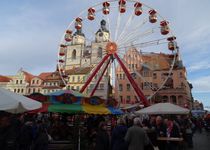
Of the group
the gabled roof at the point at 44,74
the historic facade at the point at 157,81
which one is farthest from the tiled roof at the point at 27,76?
the historic facade at the point at 157,81

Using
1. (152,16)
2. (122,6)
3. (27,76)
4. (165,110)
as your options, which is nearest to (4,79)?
(27,76)

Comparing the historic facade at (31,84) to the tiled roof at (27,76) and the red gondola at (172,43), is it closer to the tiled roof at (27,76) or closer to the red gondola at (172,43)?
the tiled roof at (27,76)

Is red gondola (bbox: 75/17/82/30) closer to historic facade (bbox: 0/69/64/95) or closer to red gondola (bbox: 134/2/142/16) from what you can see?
red gondola (bbox: 134/2/142/16)

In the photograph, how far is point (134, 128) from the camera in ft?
23.4

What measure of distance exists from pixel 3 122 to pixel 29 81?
61.6m

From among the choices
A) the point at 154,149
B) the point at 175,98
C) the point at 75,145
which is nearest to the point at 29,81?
the point at 175,98

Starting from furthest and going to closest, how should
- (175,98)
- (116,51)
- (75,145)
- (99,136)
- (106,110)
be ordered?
(175,98) < (116,51) < (106,110) < (75,145) < (99,136)

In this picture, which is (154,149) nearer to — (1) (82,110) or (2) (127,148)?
(2) (127,148)

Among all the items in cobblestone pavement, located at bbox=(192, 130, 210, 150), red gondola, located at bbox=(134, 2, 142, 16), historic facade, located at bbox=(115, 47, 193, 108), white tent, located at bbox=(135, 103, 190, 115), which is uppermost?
red gondola, located at bbox=(134, 2, 142, 16)

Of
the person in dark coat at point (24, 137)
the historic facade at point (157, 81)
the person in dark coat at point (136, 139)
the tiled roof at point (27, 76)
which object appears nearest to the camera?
the person in dark coat at point (136, 139)

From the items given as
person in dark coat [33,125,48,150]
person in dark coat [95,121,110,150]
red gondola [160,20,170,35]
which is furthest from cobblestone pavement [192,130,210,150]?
red gondola [160,20,170,35]

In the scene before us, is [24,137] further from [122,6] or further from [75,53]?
[75,53]

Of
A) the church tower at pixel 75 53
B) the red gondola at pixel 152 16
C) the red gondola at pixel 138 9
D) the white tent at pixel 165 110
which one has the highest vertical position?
the church tower at pixel 75 53

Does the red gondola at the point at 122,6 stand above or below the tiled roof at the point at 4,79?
above
